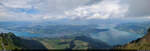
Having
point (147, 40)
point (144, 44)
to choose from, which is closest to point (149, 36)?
point (147, 40)

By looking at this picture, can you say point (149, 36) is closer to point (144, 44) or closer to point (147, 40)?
point (147, 40)

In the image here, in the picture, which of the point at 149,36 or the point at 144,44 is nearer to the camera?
the point at 144,44
